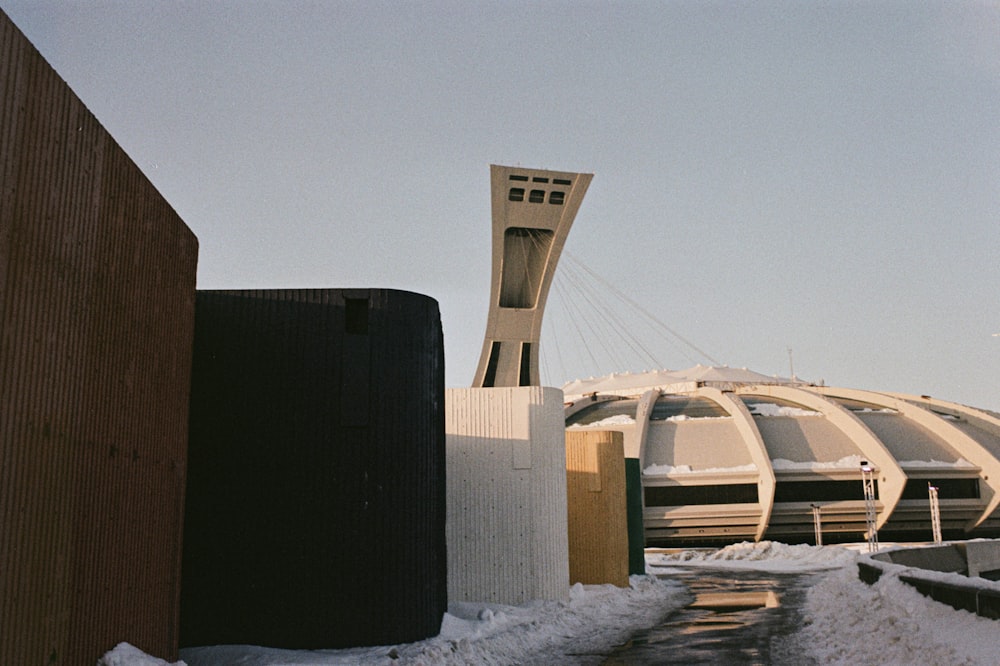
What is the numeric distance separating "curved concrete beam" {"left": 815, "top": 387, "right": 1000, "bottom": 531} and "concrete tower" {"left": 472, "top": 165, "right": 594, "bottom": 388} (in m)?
24.8

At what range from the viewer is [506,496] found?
2117 centimetres

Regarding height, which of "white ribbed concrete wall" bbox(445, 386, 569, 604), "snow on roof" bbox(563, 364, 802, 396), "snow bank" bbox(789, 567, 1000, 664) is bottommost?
"snow bank" bbox(789, 567, 1000, 664)

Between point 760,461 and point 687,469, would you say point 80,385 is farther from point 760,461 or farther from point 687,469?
point 760,461

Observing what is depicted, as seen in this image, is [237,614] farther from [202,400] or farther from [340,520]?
[202,400]

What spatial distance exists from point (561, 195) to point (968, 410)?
32.7m

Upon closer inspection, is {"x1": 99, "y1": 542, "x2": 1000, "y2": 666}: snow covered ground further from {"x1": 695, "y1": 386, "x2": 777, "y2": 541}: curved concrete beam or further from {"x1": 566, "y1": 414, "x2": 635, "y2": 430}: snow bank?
{"x1": 566, "y1": 414, "x2": 635, "y2": 430}: snow bank

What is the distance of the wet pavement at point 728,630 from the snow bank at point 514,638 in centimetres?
61

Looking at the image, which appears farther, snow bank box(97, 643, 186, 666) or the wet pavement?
the wet pavement

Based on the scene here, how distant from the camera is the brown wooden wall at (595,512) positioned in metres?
26.5

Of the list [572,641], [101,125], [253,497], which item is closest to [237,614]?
[253,497]

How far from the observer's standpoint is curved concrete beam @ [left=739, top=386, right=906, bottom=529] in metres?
48.5

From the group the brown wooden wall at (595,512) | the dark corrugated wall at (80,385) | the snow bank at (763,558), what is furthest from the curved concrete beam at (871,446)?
the dark corrugated wall at (80,385)

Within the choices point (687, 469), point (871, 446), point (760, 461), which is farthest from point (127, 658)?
point (871, 446)

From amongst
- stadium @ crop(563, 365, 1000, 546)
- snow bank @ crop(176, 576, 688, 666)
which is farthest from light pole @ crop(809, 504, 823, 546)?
snow bank @ crop(176, 576, 688, 666)
